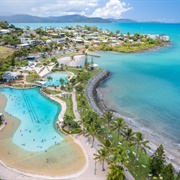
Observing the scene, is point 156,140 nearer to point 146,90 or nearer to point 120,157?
point 120,157

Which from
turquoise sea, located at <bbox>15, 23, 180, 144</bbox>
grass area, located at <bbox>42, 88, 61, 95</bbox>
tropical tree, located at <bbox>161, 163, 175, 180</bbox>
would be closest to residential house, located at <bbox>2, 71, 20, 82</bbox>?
grass area, located at <bbox>42, 88, 61, 95</bbox>

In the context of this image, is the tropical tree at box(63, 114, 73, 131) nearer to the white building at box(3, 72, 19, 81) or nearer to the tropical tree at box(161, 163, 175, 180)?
the tropical tree at box(161, 163, 175, 180)

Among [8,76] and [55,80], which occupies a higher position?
[8,76]

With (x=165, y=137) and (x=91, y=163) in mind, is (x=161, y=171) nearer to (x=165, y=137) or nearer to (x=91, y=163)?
(x=91, y=163)

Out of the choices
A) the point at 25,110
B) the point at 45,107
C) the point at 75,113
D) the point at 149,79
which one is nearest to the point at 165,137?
the point at 75,113

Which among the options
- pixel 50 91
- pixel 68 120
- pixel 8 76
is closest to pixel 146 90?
pixel 50 91

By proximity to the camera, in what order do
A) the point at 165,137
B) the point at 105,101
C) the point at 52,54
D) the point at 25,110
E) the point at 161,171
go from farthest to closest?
1. the point at 52,54
2. the point at 105,101
3. the point at 25,110
4. the point at 165,137
5. the point at 161,171
